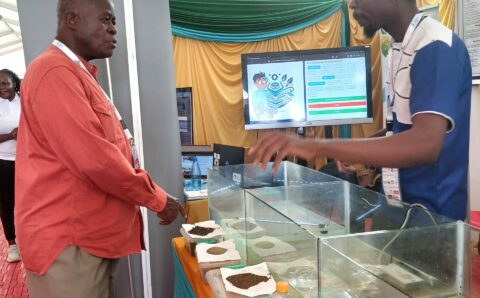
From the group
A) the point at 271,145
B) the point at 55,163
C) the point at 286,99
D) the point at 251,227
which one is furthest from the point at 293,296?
the point at 286,99

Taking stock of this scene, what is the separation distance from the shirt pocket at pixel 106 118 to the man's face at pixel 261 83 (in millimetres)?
2707

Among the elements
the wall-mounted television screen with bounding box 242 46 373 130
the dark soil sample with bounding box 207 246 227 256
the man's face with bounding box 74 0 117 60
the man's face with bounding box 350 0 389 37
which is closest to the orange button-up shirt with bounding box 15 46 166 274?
the man's face with bounding box 74 0 117 60

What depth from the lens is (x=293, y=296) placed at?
1.33 meters

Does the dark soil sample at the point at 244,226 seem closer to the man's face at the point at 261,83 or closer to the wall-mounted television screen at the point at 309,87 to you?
the wall-mounted television screen at the point at 309,87

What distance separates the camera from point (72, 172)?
140 centimetres

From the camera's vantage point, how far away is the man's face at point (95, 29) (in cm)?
149

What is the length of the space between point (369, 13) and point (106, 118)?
37.4 inches

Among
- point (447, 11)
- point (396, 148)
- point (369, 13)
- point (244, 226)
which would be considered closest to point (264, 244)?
point (244, 226)

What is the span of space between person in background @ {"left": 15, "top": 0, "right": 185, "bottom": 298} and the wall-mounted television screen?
2650 mm

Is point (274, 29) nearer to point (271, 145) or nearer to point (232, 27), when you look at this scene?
point (232, 27)

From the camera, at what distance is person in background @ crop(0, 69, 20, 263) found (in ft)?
11.3

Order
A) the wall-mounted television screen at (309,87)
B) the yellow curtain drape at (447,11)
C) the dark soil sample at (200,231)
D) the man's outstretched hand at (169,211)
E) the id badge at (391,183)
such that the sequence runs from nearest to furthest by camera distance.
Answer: the id badge at (391,183) → the man's outstretched hand at (169,211) → the dark soil sample at (200,231) → the yellow curtain drape at (447,11) → the wall-mounted television screen at (309,87)

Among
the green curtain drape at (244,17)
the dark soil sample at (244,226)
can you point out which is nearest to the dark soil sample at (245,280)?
the dark soil sample at (244,226)

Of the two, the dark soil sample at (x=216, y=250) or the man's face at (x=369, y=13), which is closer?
the man's face at (x=369, y=13)
